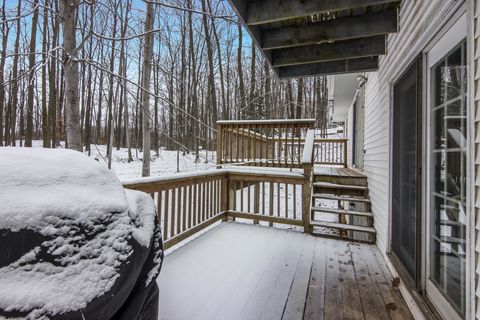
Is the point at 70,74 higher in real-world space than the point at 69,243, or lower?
higher

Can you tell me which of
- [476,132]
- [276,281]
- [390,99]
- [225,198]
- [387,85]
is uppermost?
[387,85]

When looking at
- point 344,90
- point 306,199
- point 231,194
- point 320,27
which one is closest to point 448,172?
point 320,27

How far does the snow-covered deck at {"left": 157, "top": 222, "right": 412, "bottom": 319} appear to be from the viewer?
2.07 metres

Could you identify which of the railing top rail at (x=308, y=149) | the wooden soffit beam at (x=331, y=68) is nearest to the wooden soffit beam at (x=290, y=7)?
the wooden soffit beam at (x=331, y=68)

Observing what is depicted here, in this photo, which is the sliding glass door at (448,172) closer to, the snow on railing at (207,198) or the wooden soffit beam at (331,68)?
the wooden soffit beam at (331,68)

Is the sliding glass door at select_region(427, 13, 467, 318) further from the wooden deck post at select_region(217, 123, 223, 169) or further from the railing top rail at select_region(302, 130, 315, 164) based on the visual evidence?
the wooden deck post at select_region(217, 123, 223, 169)

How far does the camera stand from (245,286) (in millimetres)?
2420

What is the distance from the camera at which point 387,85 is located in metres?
3.19

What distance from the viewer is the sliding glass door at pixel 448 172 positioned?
4.91ft

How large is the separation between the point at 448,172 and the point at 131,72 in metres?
14.7

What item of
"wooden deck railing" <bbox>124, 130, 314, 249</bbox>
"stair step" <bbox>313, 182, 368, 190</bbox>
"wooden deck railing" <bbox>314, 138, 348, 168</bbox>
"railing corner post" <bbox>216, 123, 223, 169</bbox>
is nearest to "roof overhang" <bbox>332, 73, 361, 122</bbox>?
"wooden deck railing" <bbox>314, 138, 348, 168</bbox>

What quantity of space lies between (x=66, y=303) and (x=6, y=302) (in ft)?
0.44

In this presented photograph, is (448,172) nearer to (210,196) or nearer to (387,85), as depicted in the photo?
(387,85)

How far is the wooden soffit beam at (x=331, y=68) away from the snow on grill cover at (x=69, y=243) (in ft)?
12.3
